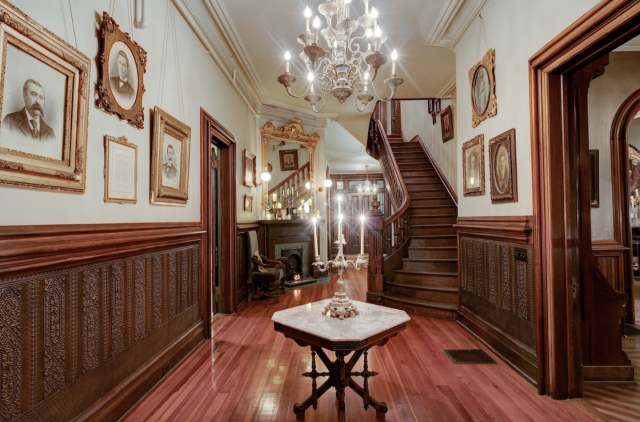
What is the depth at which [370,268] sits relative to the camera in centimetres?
512

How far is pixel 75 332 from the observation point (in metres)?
1.89

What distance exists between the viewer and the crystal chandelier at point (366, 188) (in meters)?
12.3

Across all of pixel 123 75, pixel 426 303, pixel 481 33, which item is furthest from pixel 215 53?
pixel 426 303

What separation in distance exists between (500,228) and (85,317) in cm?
323

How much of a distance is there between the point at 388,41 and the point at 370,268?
125 inches

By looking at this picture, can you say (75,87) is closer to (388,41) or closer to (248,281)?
(388,41)

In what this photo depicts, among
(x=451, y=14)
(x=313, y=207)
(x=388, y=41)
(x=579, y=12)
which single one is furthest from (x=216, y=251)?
(x=579, y=12)

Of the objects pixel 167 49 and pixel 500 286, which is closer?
pixel 167 49

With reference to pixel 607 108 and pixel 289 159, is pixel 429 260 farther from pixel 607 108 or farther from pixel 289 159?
pixel 289 159

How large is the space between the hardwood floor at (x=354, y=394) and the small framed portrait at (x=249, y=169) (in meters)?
2.74

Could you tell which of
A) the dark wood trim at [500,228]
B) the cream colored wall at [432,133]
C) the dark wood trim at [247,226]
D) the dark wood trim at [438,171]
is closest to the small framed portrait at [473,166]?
the dark wood trim at [500,228]

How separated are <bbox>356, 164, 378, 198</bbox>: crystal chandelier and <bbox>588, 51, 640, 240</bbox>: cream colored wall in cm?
825

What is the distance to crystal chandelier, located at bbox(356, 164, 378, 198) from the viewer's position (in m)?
12.3

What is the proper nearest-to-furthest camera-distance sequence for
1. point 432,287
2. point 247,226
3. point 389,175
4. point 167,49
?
1. point 167,49
2. point 432,287
3. point 247,226
4. point 389,175
